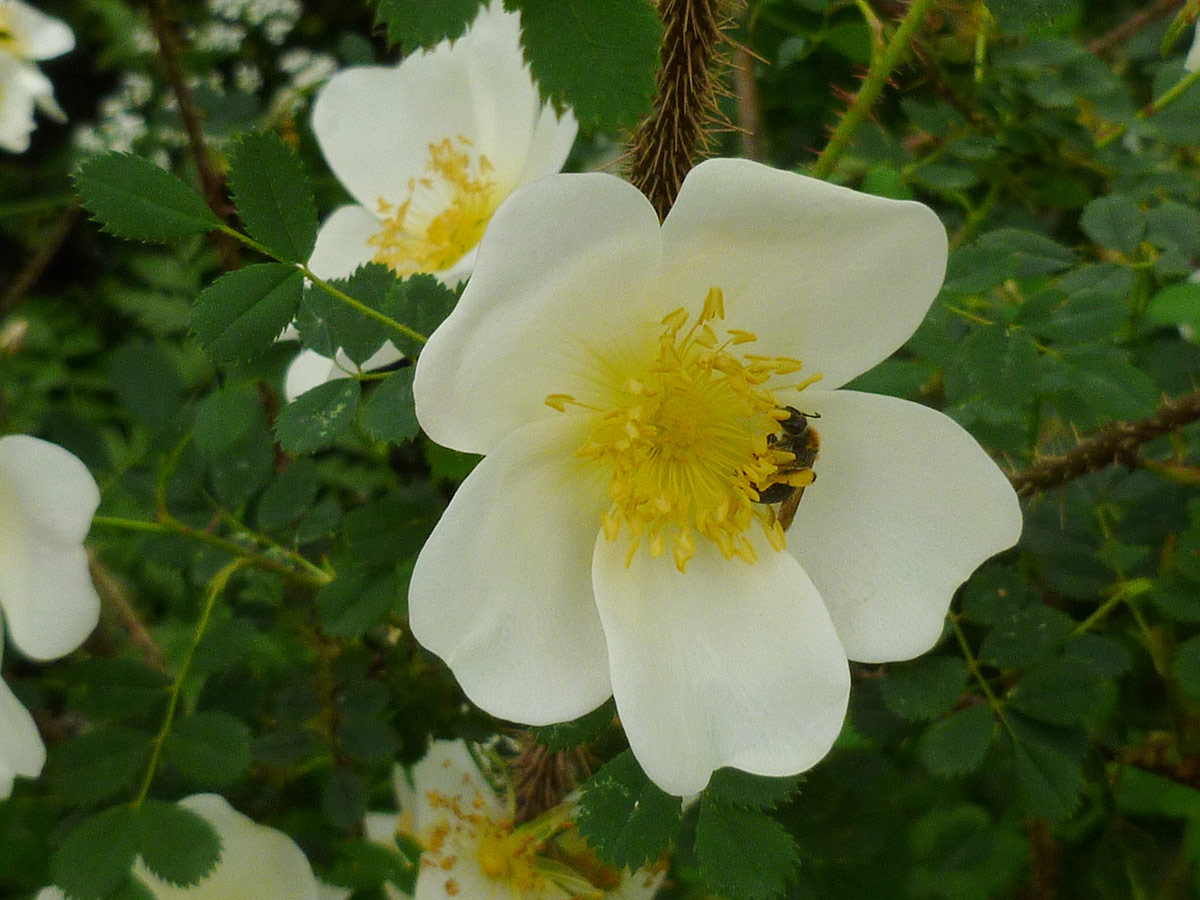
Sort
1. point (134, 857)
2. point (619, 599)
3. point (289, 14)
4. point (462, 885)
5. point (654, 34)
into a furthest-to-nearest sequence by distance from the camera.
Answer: point (289, 14), point (462, 885), point (134, 857), point (619, 599), point (654, 34)

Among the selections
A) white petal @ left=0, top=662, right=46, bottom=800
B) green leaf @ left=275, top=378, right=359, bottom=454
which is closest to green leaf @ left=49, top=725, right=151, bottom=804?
white petal @ left=0, top=662, right=46, bottom=800

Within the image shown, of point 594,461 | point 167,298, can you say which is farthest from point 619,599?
point 167,298

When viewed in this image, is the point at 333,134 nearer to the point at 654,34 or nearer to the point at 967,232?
the point at 654,34

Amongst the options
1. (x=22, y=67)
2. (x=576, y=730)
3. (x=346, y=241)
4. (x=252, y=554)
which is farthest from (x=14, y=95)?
(x=576, y=730)

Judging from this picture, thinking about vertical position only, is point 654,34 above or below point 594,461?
above

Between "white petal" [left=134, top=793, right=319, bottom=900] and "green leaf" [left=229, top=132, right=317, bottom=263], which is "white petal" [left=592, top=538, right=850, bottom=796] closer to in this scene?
"green leaf" [left=229, top=132, right=317, bottom=263]

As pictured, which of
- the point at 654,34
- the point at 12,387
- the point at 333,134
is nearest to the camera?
the point at 654,34

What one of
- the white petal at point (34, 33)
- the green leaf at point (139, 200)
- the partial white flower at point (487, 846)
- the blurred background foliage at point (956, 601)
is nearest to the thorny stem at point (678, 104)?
the blurred background foliage at point (956, 601)

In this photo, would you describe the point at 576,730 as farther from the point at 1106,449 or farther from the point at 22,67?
the point at 22,67

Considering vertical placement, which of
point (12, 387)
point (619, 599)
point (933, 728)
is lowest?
point (12, 387)
